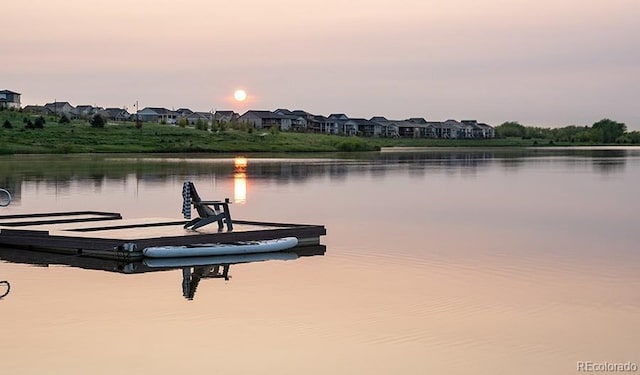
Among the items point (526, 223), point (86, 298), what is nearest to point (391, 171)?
point (526, 223)

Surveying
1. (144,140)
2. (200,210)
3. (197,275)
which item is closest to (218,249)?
(200,210)

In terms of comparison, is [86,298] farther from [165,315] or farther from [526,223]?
[526,223]

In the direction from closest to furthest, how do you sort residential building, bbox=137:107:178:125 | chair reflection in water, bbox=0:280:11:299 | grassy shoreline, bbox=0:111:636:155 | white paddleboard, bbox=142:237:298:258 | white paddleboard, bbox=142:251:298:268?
chair reflection in water, bbox=0:280:11:299 < white paddleboard, bbox=142:251:298:268 < white paddleboard, bbox=142:237:298:258 < grassy shoreline, bbox=0:111:636:155 < residential building, bbox=137:107:178:125

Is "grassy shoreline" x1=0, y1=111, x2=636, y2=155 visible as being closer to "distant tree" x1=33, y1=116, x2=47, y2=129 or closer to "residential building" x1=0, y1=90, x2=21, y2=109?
"distant tree" x1=33, y1=116, x2=47, y2=129

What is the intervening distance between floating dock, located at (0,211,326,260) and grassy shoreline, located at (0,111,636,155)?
60.4 meters

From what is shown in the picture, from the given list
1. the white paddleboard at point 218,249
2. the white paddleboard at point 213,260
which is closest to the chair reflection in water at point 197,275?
the white paddleboard at point 213,260

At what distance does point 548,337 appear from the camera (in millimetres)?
13000

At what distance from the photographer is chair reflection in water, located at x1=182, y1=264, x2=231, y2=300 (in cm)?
1652

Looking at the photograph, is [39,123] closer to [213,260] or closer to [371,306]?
[213,260]

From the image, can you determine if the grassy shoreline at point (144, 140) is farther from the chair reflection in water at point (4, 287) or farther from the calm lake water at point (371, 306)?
the chair reflection in water at point (4, 287)

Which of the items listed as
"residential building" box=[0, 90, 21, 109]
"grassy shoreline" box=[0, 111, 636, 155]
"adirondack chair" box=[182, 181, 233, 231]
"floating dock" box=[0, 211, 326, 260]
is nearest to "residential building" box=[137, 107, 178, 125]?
"residential building" box=[0, 90, 21, 109]

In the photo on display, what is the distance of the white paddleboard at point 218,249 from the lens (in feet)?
63.6

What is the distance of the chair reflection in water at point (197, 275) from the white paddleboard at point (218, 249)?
0.79 metres

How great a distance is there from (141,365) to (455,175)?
44.2 meters
